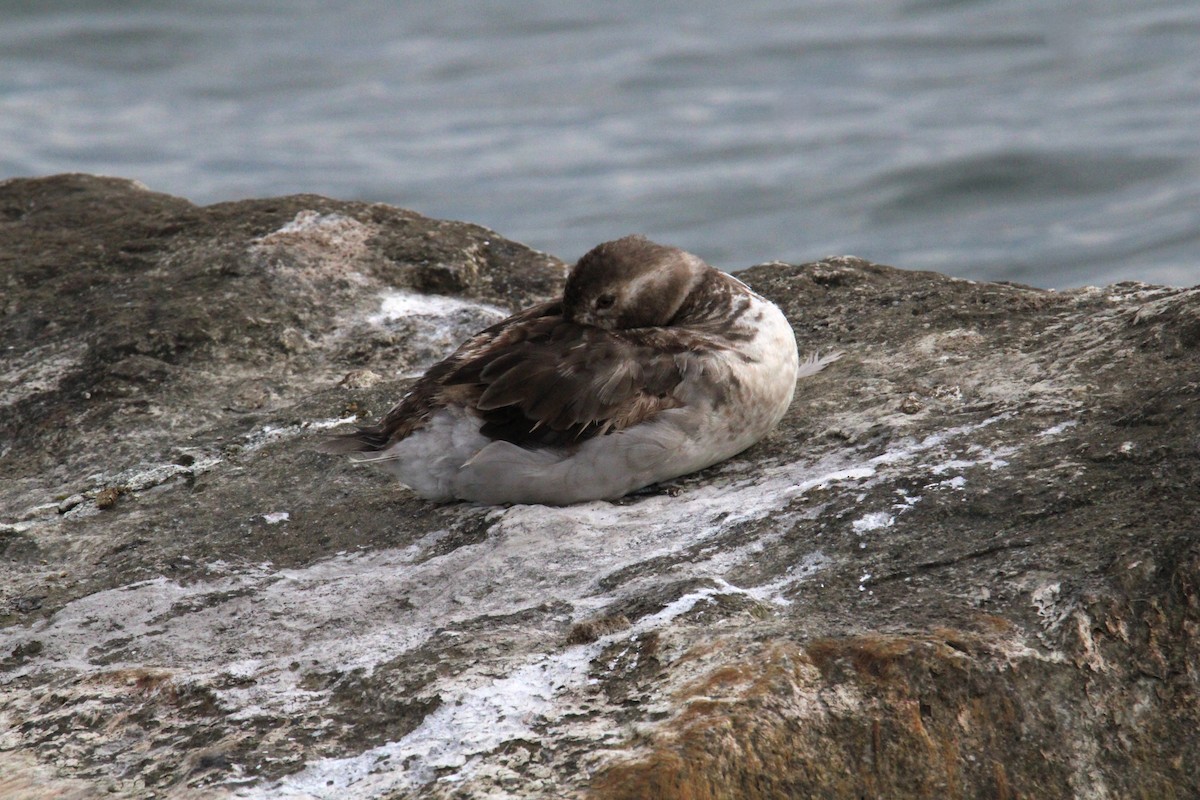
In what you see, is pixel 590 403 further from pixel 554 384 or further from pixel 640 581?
→ pixel 640 581

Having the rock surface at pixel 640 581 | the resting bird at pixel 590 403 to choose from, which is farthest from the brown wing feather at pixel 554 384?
the rock surface at pixel 640 581

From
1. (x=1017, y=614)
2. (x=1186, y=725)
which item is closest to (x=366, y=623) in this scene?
(x=1017, y=614)

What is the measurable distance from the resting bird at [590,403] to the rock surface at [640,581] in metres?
0.15

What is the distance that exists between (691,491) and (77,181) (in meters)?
5.24

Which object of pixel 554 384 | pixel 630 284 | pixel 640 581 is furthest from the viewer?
pixel 630 284

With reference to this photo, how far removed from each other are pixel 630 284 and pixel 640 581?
5.24ft

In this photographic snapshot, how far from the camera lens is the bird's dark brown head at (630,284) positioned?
5.62 metres

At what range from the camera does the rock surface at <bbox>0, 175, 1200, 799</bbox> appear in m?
3.68

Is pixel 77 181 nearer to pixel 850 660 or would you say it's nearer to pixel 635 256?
pixel 635 256

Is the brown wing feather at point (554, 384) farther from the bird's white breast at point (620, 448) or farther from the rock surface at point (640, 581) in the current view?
the rock surface at point (640, 581)

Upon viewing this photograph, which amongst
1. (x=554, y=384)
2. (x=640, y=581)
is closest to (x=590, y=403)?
(x=554, y=384)

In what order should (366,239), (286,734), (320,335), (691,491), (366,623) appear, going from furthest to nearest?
(366,239) < (320,335) < (691,491) < (366,623) < (286,734)

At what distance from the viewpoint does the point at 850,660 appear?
3.75 m

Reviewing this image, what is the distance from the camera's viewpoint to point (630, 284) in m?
5.68
